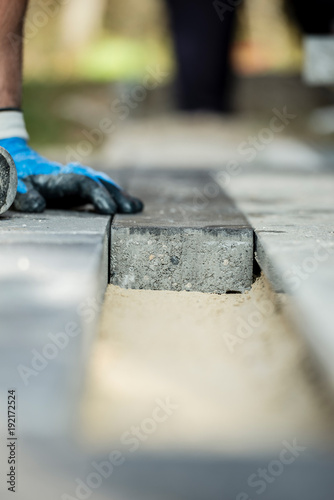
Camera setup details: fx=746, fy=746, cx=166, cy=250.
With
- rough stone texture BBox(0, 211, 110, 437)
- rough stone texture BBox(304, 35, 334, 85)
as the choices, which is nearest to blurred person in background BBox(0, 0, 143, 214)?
rough stone texture BBox(0, 211, 110, 437)

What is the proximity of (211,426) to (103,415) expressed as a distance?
0.17m

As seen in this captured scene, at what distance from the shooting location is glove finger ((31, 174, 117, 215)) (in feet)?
7.00

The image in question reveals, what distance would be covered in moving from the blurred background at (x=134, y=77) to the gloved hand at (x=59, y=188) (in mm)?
1561

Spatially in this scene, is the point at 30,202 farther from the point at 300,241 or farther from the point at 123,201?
the point at 300,241

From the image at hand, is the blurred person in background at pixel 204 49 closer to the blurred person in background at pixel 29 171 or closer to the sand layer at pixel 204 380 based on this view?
the blurred person in background at pixel 29 171

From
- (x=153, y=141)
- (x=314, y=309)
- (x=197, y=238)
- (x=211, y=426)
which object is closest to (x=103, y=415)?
(x=211, y=426)

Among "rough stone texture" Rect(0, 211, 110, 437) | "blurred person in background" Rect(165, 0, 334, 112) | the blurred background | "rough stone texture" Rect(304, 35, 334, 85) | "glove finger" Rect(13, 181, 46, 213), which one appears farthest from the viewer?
"blurred person in background" Rect(165, 0, 334, 112)

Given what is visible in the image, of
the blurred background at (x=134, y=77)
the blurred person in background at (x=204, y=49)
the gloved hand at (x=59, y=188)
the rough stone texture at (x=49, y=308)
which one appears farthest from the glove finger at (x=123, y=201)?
the blurred person in background at (x=204, y=49)

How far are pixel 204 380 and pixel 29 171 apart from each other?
43.3 inches

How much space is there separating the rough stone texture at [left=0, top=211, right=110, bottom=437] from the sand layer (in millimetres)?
69

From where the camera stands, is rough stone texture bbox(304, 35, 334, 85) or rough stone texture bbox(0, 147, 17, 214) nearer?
rough stone texture bbox(0, 147, 17, 214)

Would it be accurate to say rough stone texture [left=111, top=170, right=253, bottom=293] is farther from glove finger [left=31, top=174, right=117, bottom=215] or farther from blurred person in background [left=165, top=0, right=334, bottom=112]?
blurred person in background [left=165, top=0, right=334, bottom=112]

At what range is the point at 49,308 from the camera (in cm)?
135

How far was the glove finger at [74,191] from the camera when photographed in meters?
2.13
